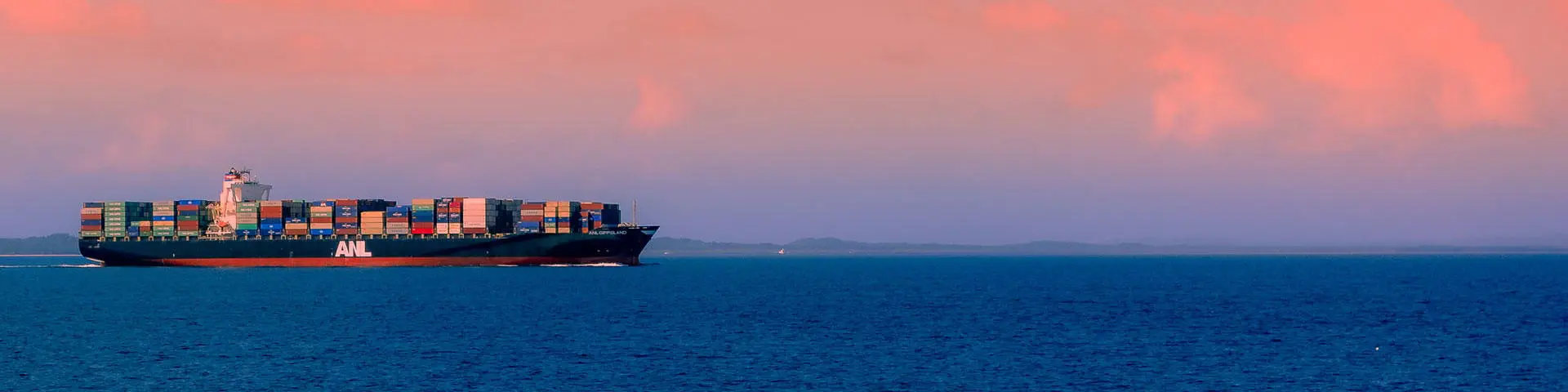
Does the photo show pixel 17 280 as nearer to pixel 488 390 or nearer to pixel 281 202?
pixel 281 202

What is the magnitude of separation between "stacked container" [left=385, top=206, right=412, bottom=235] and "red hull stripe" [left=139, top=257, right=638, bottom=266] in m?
2.87

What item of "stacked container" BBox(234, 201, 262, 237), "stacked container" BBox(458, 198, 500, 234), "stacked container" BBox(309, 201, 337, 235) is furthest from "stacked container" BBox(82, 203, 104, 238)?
"stacked container" BBox(458, 198, 500, 234)

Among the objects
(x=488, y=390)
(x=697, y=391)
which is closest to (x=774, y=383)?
(x=697, y=391)

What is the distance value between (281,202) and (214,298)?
6014 centimetres

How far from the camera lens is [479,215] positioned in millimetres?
148750

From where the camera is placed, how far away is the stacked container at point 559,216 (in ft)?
486

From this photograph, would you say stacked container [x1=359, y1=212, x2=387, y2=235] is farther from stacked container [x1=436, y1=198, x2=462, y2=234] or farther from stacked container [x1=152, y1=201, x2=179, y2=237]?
stacked container [x1=152, y1=201, x2=179, y2=237]

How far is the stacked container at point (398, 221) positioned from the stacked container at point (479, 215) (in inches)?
225

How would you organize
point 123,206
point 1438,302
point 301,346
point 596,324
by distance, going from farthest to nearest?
point 123,206, point 1438,302, point 596,324, point 301,346

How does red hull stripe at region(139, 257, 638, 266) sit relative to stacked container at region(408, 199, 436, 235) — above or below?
below

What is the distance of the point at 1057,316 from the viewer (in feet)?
247

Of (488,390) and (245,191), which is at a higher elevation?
(245,191)

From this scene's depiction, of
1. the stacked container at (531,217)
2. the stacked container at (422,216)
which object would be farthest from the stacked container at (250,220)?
the stacked container at (531,217)

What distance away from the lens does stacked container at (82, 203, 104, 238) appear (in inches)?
6206
